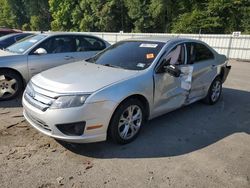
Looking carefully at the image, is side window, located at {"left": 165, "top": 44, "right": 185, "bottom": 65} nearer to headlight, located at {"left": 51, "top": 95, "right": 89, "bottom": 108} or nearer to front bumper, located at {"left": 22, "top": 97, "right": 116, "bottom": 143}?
front bumper, located at {"left": 22, "top": 97, "right": 116, "bottom": 143}

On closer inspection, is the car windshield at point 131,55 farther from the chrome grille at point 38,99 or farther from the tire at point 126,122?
the chrome grille at point 38,99

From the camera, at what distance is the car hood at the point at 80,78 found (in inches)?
133

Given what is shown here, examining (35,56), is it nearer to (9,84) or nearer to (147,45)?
(9,84)

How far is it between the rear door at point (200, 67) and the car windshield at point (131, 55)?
0.88 metres

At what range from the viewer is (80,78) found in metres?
3.67

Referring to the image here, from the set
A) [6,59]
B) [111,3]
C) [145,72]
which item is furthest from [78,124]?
[111,3]

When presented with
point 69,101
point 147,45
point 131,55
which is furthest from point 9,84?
point 147,45

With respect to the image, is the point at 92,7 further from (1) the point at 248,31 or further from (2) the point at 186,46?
(2) the point at 186,46

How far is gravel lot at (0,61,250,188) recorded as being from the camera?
300 cm

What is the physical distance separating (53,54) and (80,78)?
9.83ft

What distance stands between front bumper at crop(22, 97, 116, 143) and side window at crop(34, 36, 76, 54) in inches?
124

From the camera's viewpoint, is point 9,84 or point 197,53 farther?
point 9,84

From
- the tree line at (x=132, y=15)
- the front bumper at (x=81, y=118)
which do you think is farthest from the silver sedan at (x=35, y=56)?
the tree line at (x=132, y=15)

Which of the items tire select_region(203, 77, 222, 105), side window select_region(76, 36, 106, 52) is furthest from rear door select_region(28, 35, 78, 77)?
tire select_region(203, 77, 222, 105)
